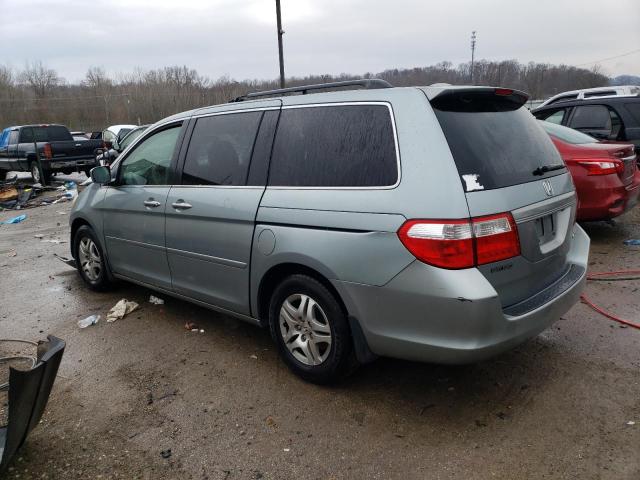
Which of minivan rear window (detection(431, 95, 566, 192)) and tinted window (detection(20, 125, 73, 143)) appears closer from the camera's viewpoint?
minivan rear window (detection(431, 95, 566, 192))

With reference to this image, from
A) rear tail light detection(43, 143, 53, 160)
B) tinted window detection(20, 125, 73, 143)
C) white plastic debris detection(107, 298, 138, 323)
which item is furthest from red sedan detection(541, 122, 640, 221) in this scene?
tinted window detection(20, 125, 73, 143)

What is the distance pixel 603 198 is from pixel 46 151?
1501 centimetres

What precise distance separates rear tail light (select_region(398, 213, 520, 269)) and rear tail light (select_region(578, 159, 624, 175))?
157 inches

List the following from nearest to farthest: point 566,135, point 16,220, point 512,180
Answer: point 512,180 < point 566,135 < point 16,220

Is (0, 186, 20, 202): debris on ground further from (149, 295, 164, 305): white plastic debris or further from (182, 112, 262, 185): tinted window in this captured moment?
(182, 112, 262, 185): tinted window

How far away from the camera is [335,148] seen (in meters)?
3.06

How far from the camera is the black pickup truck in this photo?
1538cm

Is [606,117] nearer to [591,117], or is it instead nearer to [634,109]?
[591,117]

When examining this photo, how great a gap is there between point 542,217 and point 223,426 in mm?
2197

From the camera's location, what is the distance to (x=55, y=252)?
7531 mm

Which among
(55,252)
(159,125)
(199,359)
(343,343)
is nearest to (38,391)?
(199,359)

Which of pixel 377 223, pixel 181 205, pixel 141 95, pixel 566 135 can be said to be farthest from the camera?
pixel 141 95

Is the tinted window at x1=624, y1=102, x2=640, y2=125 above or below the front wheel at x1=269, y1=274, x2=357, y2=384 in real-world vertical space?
above

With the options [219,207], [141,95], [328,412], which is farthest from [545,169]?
[141,95]
